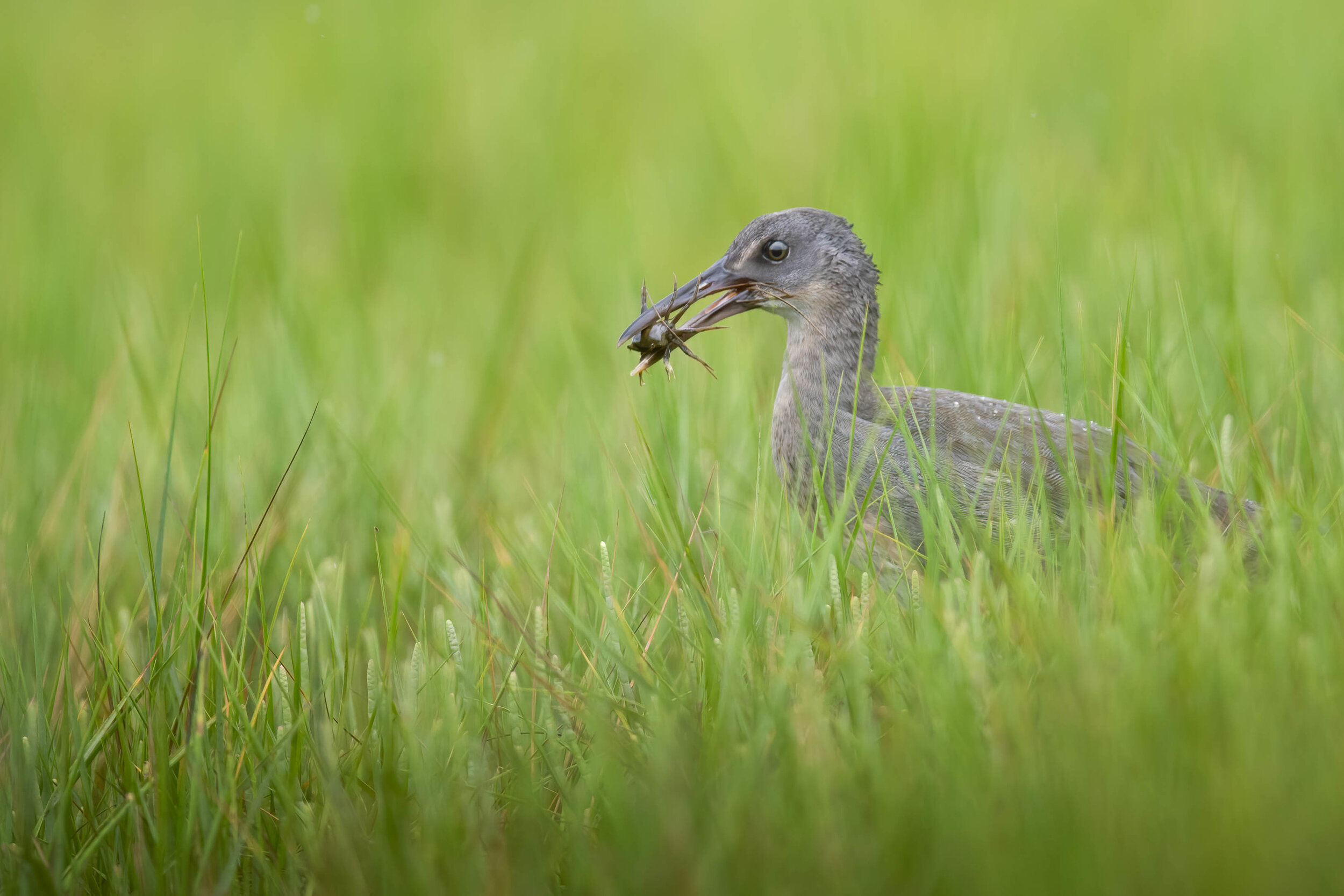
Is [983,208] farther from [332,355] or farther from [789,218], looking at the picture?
[332,355]

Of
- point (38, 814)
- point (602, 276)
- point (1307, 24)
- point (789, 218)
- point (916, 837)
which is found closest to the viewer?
point (916, 837)

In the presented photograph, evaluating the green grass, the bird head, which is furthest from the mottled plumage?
the green grass

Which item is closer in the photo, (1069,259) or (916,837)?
(916,837)

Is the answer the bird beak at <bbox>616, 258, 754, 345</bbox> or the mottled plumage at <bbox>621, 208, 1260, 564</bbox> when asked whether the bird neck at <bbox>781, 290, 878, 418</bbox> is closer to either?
the mottled plumage at <bbox>621, 208, 1260, 564</bbox>

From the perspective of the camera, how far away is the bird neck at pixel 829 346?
11.4 feet

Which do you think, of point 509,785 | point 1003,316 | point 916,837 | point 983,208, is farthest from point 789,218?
point 916,837

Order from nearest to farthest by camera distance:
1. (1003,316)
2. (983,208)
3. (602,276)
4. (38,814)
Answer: (38,814), (1003,316), (983,208), (602,276)

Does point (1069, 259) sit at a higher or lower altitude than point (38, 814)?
higher

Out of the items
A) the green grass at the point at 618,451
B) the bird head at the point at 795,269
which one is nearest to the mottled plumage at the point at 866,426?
the bird head at the point at 795,269

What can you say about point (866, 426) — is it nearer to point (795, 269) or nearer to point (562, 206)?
point (795, 269)

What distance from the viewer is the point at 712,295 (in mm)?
3510

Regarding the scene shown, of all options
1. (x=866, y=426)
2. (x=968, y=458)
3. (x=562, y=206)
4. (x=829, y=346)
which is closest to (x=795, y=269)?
(x=829, y=346)

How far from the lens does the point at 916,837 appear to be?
1683mm

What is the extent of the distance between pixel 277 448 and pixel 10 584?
1145 millimetres
